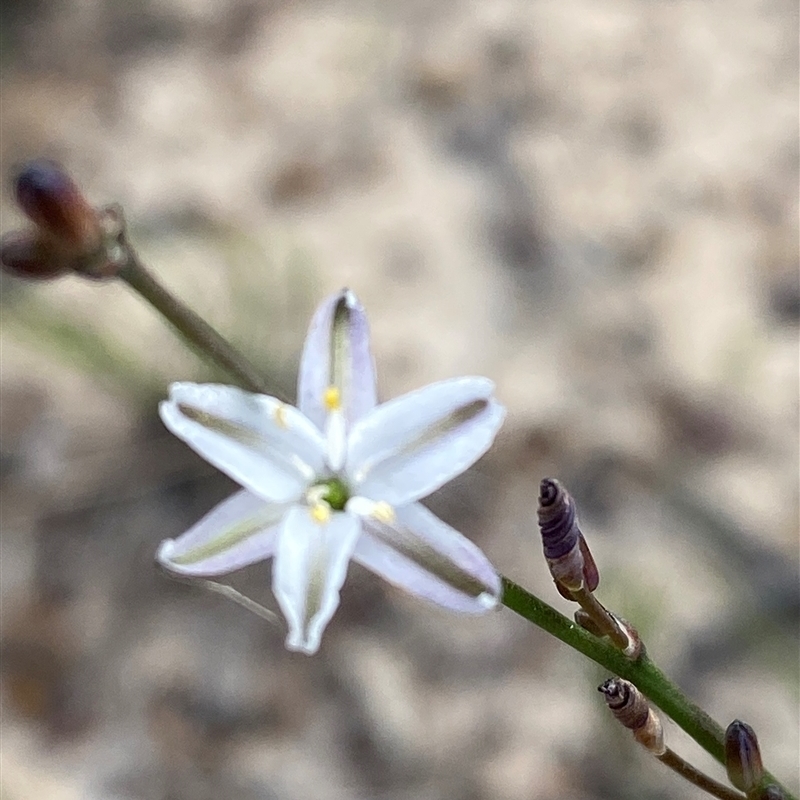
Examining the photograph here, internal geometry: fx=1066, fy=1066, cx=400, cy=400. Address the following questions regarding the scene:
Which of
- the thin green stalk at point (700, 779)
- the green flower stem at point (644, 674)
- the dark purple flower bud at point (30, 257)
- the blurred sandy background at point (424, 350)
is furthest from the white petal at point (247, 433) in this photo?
the blurred sandy background at point (424, 350)

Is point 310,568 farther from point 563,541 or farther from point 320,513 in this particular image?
point 563,541

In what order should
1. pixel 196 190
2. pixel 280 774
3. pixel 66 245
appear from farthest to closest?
pixel 196 190, pixel 280 774, pixel 66 245

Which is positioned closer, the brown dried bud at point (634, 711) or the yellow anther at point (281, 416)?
the brown dried bud at point (634, 711)

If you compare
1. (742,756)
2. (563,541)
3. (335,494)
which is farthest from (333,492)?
(742,756)

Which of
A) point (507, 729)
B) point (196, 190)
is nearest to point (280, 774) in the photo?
point (507, 729)

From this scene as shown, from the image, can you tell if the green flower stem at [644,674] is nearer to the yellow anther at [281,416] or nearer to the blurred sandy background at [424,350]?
the yellow anther at [281,416]

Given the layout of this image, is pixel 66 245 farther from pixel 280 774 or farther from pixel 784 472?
pixel 784 472
